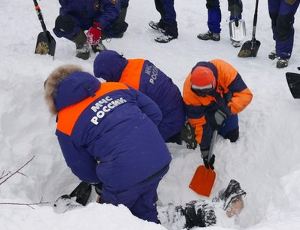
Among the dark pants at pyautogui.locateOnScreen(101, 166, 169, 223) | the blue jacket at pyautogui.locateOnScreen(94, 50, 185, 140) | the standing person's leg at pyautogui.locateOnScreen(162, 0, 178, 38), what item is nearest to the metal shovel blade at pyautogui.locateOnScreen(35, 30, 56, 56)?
the blue jacket at pyautogui.locateOnScreen(94, 50, 185, 140)

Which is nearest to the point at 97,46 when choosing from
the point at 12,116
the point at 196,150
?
the point at 12,116

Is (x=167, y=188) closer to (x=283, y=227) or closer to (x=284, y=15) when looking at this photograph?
(x=283, y=227)

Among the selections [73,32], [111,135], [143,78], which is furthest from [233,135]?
[73,32]

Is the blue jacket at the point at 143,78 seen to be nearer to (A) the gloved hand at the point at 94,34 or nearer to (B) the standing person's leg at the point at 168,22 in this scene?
(A) the gloved hand at the point at 94,34

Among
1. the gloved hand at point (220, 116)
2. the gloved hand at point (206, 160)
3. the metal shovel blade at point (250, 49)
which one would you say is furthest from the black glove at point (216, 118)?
the metal shovel blade at point (250, 49)

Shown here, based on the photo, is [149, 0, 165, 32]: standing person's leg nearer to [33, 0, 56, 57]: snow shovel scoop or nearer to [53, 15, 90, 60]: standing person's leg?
[53, 15, 90, 60]: standing person's leg

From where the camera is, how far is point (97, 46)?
564 cm

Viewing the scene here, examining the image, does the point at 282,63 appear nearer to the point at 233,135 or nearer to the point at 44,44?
the point at 233,135

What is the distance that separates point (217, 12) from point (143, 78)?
111 inches

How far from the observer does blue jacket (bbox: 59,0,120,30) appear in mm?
5453

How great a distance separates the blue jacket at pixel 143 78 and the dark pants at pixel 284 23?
180cm

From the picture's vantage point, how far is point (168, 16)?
6.30 meters

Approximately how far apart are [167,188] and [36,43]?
2.55 meters

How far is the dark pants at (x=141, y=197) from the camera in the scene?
3117 mm
